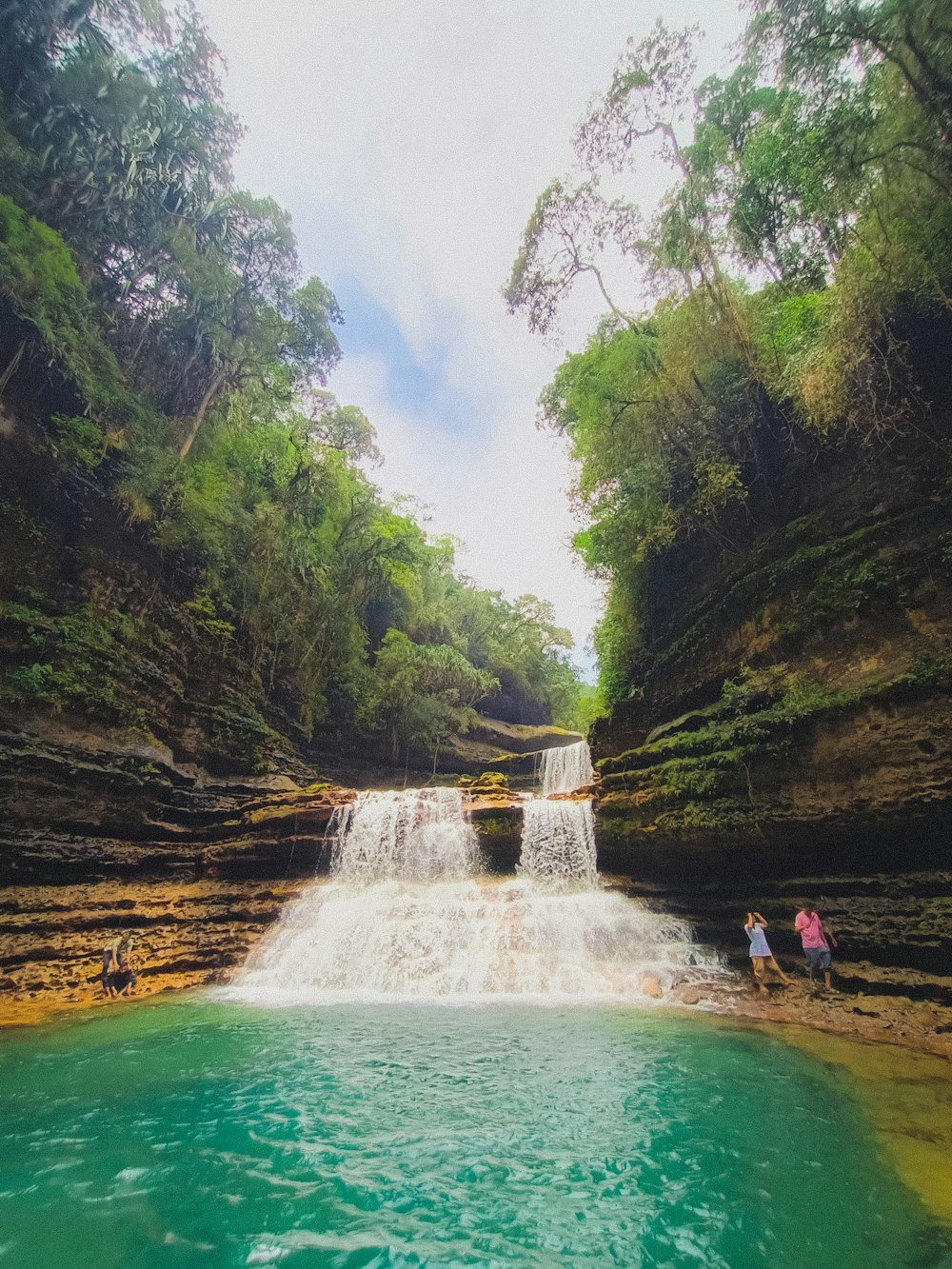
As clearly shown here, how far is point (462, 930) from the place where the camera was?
1020 centimetres

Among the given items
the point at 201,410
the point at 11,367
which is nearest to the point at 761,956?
the point at 11,367

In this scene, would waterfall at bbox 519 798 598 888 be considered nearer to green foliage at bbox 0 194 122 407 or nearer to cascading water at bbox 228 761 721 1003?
cascading water at bbox 228 761 721 1003

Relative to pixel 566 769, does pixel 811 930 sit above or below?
below

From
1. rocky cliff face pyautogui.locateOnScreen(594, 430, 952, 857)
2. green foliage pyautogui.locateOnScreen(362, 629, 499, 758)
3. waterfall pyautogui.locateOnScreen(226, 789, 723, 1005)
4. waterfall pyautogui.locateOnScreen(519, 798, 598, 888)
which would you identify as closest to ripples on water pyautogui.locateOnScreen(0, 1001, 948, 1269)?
waterfall pyautogui.locateOnScreen(226, 789, 723, 1005)

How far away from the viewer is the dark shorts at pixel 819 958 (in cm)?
731

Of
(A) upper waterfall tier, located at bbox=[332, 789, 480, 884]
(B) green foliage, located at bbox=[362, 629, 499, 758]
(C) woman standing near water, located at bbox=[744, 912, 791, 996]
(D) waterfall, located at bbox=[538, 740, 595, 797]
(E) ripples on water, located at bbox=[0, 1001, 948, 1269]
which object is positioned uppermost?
(B) green foliage, located at bbox=[362, 629, 499, 758]

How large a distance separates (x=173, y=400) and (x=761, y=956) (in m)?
20.4

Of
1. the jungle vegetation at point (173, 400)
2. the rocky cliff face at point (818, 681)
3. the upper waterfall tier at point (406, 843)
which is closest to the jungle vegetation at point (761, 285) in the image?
the rocky cliff face at point (818, 681)

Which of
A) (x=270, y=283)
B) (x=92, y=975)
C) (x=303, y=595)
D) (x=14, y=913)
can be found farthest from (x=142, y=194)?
(x=92, y=975)

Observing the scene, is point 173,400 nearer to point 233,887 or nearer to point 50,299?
point 50,299

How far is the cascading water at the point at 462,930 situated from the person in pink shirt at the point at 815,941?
1.83 metres

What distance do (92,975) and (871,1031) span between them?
11.7 metres

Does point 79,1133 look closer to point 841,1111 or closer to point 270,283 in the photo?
point 841,1111

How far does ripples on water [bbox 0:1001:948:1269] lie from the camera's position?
2803 mm
